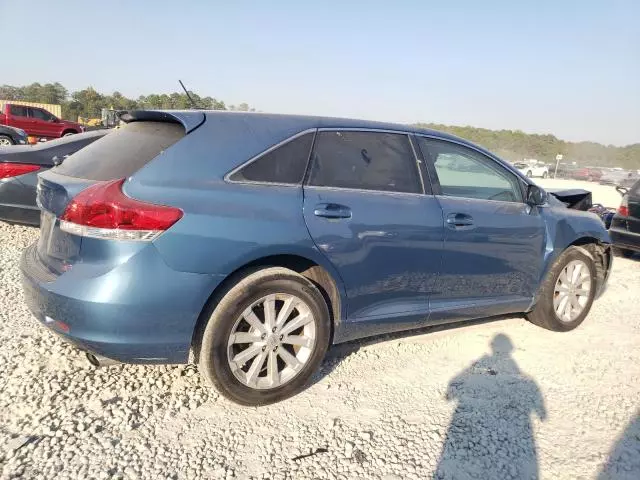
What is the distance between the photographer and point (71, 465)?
2.12 meters

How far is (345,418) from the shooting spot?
8.70ft

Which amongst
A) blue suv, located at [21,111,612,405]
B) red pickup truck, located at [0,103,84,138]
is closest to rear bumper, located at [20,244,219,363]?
blue suv, located at [21,111,612,405]

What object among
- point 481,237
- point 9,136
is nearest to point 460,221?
point 481,237

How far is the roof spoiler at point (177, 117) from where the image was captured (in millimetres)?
2672

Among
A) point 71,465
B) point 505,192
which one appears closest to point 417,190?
point 505,192

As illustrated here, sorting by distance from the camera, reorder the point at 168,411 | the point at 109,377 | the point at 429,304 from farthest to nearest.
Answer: the point at 429,304, the point at 109,377, the point at 168,411

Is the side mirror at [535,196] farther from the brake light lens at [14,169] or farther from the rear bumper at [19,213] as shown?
the brake light lens at [14,169]

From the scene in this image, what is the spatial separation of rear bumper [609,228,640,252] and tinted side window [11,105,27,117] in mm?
23121

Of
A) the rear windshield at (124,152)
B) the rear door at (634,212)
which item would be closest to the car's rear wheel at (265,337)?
the rear windshield at (124,152)

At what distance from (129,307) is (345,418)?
1.30 m

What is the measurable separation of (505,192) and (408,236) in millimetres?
1249

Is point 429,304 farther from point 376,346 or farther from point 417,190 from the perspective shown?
point 417,190

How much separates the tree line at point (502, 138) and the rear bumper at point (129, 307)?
43488 mm

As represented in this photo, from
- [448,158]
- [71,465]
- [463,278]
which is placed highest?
[448,158]
